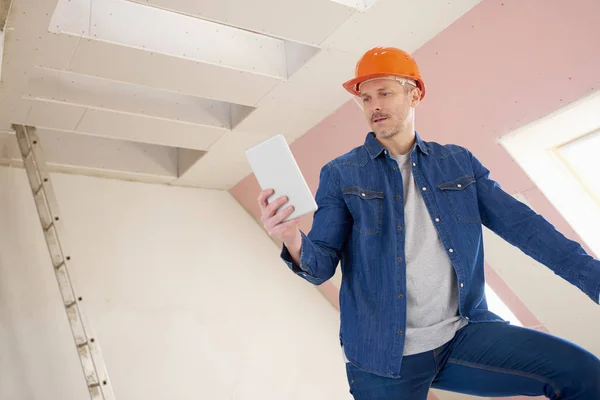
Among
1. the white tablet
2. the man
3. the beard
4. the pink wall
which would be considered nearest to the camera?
the white tablet

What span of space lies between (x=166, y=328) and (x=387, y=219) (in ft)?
11.0

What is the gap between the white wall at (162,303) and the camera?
14.0 ft

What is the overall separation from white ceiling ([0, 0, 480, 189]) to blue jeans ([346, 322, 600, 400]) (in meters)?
2.10

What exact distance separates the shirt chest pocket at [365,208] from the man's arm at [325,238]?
3cm

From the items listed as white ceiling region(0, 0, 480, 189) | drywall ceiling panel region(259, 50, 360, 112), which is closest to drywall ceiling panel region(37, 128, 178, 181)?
white ceiling region(0, 0, 480, 189)

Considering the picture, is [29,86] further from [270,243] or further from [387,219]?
[387,219]

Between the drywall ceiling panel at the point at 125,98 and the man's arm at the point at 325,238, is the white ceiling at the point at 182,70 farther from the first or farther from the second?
the man's arm at the point at 325,238

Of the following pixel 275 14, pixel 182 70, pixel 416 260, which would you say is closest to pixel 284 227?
pixel 416 260

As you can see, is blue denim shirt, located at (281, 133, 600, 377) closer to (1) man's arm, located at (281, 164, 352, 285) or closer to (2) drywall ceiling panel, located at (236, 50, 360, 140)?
(1) man's arm, located at (281, 164, 352, 285)

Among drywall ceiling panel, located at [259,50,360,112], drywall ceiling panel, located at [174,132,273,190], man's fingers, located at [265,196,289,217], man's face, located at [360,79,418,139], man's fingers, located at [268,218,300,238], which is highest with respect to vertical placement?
drywall ceiling panel, located at [174,132,273,190]

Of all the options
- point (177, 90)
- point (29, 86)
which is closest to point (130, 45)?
point (177, 90)

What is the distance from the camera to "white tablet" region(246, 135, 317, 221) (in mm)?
1467

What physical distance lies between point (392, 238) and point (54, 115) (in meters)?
3.13

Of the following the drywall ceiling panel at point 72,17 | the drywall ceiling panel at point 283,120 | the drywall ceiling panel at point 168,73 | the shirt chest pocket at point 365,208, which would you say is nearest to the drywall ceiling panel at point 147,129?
the drywall ceiling panel at point 283,120
